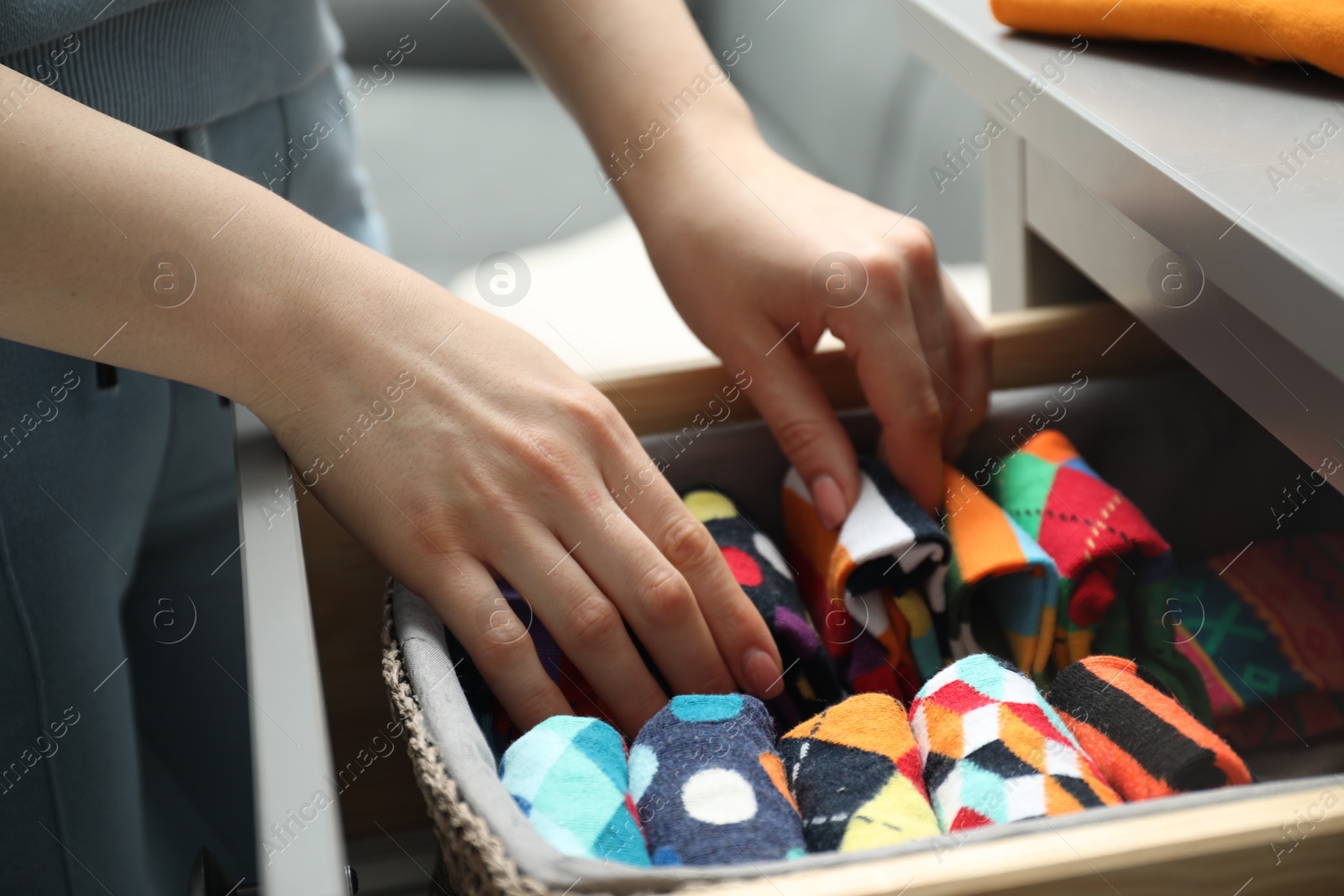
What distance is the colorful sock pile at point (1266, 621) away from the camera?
0.48 metres

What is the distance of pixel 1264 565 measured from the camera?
52 cm

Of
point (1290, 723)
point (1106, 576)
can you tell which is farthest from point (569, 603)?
point (1290, 723)

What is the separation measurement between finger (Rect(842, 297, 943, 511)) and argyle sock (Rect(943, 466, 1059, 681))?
3 centimetres

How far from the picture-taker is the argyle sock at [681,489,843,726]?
455 mm

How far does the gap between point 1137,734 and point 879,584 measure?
0.43 feet

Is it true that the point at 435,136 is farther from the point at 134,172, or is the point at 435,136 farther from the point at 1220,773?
the point at 1220,773

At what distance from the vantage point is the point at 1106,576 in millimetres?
471

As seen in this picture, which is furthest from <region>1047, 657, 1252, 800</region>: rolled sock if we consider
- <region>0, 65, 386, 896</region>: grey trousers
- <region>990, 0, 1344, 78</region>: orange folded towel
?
<region>0, 65, 386, 896</region>: grey trousers

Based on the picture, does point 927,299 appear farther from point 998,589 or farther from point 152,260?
point 152,260

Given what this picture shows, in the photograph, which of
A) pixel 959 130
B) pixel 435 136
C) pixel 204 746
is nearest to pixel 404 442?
pixel 204 746

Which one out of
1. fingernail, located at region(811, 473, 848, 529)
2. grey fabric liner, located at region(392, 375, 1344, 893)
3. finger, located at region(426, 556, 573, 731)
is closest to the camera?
grey fabric liner, located at region(392, 375, 1344, 893)

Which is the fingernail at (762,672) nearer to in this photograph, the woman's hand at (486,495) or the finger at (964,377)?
the woman's hand at (486,495)

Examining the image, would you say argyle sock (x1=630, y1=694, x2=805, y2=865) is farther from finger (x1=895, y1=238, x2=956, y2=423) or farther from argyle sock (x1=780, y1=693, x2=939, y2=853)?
finger (x1=895, y1=238, x2=956, y2=423)

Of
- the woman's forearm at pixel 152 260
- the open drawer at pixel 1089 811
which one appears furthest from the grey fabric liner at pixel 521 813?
the woman's forearm at pixel 152 260
